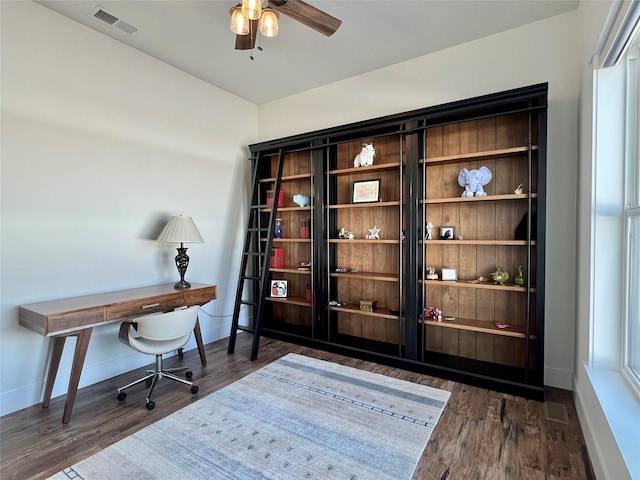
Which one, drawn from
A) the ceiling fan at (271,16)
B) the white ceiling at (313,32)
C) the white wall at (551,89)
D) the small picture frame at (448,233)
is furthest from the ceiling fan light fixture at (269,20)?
the small picture frame at (448,233)

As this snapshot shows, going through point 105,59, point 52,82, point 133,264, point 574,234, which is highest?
point 105,59

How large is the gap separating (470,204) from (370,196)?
98cm

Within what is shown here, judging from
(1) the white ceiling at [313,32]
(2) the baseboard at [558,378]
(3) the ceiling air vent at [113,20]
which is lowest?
(2) the baseboard at [558,378]

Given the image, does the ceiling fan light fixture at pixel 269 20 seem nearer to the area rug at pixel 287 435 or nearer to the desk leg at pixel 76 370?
the desk leg at pixel 76 370

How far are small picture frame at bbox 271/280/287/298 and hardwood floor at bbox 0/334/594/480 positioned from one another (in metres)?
1.24

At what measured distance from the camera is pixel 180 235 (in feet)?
9.91

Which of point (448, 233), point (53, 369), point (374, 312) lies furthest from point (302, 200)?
point (53, 369)

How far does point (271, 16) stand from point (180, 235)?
199 centimetres

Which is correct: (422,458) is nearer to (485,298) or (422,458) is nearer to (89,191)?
(485,298)

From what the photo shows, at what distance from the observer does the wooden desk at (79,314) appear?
218cm

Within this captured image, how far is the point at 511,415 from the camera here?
224 centimetres

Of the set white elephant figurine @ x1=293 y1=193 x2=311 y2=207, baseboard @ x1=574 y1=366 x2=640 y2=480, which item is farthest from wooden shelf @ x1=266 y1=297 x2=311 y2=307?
baseboard @ x1=574 y1=366 x2=640 y2=480

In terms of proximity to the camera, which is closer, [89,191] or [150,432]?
[150,432]

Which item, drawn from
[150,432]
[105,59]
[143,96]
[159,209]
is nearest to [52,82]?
[105,59]
